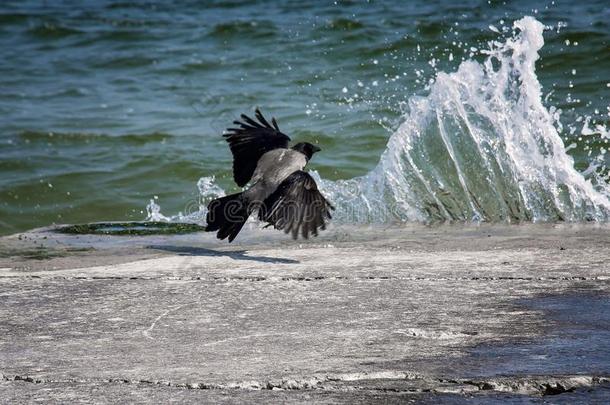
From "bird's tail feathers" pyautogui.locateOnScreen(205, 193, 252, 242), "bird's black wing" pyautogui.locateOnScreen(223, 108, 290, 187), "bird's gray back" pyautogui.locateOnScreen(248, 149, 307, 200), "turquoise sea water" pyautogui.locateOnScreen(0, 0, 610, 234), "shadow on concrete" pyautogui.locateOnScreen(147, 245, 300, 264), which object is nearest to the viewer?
"shadow on concrete" pyautogui.locateOnScreen(147, 245, 300, 264)

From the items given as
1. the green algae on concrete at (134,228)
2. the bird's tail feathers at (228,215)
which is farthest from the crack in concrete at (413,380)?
the green algae on concrete at (134,228)

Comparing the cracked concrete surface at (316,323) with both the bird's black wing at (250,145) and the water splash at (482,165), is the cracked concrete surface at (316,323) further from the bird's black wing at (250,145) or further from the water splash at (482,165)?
the water splash at (482,165)

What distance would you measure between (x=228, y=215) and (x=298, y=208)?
0.38 meters

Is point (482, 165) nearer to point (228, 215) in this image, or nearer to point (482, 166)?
point (482, 166)

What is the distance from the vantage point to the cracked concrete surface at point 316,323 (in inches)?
124

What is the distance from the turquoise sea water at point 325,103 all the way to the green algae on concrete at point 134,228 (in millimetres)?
1002

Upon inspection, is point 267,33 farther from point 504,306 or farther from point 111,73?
point 504,306

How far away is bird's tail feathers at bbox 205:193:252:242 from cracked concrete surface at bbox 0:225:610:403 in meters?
0.12

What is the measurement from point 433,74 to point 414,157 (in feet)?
17.4

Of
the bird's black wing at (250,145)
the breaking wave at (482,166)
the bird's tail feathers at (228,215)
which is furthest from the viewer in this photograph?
the breaking wave at (482,166)

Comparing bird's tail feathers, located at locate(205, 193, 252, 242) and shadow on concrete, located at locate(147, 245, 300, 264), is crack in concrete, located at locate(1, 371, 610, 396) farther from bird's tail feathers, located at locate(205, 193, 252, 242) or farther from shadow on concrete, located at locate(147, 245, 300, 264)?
bird's tail feathers, located at locate(205, 193, 252, 242)

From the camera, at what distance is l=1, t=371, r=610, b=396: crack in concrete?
3.09 metres

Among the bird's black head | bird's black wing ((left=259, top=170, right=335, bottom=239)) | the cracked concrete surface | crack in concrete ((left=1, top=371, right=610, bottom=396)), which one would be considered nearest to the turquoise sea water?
the bird's black head

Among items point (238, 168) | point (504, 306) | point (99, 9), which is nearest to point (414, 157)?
point (238, 168)
